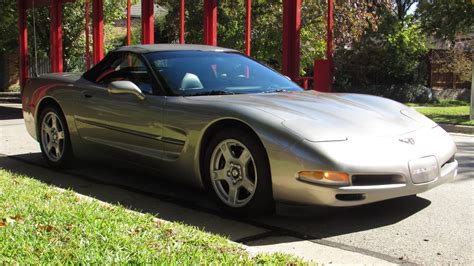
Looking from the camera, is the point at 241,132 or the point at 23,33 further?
the point at 23,33

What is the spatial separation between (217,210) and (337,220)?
1.02 m

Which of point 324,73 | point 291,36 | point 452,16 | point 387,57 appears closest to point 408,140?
point 291,36

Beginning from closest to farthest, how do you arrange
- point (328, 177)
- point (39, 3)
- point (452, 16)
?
point (328, 177), point (452, 16), point (39, 3)

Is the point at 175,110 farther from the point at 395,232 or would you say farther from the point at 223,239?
the point at 395,232

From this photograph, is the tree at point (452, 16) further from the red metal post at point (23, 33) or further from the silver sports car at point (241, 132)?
the red metal post at point (23, 33)

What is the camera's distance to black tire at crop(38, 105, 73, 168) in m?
6.12

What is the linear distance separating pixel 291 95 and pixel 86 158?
2.43 m

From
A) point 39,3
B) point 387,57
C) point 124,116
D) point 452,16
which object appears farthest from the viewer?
point 387,57

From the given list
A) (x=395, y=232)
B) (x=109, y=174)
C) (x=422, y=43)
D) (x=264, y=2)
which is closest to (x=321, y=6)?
(x=264, y=2)

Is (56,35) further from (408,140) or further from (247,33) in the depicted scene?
(408,140)

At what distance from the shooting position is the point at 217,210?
4652mm

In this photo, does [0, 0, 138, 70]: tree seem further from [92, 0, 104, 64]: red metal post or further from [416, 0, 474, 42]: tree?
[416, 0, 474, 42]: tree

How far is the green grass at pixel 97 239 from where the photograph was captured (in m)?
3.09

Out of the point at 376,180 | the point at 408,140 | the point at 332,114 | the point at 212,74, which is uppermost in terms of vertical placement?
the point at 212,74
